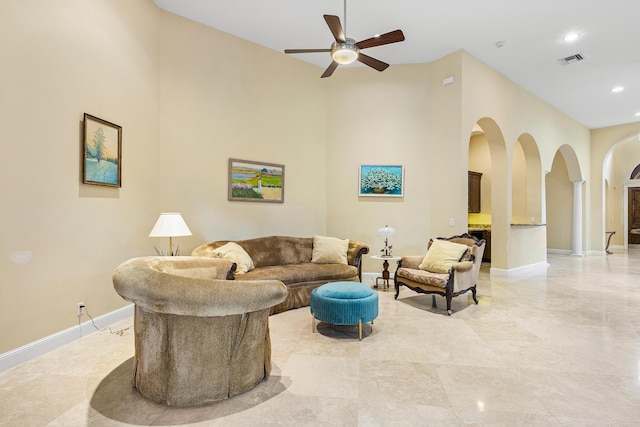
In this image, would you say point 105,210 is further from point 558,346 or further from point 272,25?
point 558,346

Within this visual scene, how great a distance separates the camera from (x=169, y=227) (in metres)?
3.49

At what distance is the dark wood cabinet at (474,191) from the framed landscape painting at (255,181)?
5290mm

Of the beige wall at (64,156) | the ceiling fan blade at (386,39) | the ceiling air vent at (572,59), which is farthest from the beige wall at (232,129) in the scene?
the ceiling air vent at (572,59)

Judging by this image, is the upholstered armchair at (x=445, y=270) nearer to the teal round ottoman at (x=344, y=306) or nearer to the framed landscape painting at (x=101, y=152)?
the teal round ottoman at (x=344, y=306)

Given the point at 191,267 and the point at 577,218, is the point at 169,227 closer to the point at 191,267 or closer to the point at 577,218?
the point at 191,267

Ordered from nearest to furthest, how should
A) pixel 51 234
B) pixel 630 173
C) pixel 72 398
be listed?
pixel 72 398, pixel 51 234, pixel 630 173

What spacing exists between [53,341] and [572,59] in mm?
8062

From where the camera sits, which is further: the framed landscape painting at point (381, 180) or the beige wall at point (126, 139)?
the framed landscape painting at point (381, 180)

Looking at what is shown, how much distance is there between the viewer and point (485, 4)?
157 inches

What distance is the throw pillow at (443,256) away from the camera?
414 cm

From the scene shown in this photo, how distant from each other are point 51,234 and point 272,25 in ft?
12.4

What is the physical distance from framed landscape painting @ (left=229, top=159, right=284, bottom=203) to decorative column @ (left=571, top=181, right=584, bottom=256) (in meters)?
8.77

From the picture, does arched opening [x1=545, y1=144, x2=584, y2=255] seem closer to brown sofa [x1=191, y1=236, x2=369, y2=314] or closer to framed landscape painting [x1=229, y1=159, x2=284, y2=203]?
brown sofa [x1=191, y1=236, x2=369, y2=314]

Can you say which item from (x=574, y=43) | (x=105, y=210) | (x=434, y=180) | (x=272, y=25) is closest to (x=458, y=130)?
(x=434, y=180)
